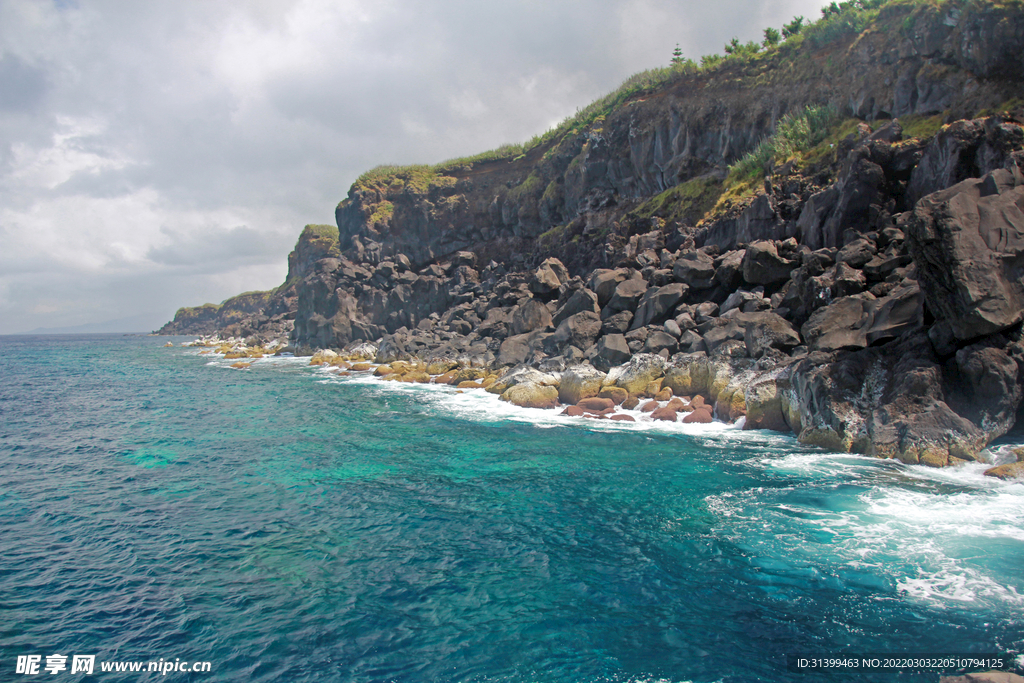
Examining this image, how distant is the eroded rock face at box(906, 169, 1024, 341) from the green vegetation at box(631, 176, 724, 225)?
104 feet

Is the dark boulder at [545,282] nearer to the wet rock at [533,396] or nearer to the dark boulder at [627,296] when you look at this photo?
the dark boulder at [627,296]

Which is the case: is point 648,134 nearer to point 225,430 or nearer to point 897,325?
point 897,325

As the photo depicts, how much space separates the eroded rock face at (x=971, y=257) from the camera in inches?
663

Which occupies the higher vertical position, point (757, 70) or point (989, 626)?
point (757, 70)

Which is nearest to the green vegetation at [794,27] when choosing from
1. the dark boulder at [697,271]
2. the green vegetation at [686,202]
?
the green vegetation at [686,202]

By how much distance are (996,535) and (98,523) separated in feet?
75.4

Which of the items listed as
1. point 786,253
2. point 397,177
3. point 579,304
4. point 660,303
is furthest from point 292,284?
point 786,253

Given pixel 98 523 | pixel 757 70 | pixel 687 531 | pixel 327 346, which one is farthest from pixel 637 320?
pixel 327 346

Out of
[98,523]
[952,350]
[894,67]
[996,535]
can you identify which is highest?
[894,67]

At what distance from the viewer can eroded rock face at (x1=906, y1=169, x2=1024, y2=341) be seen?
16.8m

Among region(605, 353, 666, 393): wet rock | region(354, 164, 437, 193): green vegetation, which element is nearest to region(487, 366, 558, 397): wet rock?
region(605, 353, 666, 393): wet rock

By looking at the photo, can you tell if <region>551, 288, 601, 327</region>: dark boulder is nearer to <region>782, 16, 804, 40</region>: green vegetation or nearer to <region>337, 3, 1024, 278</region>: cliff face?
<region>337, 3, 1024, 278</region>: cliff face

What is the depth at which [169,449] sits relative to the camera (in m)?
22.6

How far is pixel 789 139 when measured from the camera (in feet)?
147
